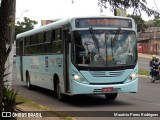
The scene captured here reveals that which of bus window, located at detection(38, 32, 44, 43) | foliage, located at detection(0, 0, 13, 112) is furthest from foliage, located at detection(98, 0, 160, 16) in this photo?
bus window, located at detection(38, 32, 44, 43)

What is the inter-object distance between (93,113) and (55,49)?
4.30m

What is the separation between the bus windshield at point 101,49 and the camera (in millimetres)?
13672

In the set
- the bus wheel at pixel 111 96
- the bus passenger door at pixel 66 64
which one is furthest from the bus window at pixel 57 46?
the bus wheel at pixel 111 96

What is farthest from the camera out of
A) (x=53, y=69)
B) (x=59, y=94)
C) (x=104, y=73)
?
(x=53, y=69)

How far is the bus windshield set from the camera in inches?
538

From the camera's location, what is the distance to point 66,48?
14305 mm

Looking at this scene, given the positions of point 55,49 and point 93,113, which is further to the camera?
point 55,49

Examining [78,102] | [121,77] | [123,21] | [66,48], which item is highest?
[123,21]

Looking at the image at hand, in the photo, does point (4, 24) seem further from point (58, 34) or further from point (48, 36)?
point (48, 36)

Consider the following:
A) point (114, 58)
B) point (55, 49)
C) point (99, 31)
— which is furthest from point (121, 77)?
point (55, 49)

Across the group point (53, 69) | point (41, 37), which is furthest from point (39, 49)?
point (53, 69)

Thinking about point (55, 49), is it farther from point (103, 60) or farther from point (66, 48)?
point (103, 60)

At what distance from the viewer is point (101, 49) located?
1375 cm

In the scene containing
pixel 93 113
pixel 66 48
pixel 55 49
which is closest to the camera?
pixel 93 113
